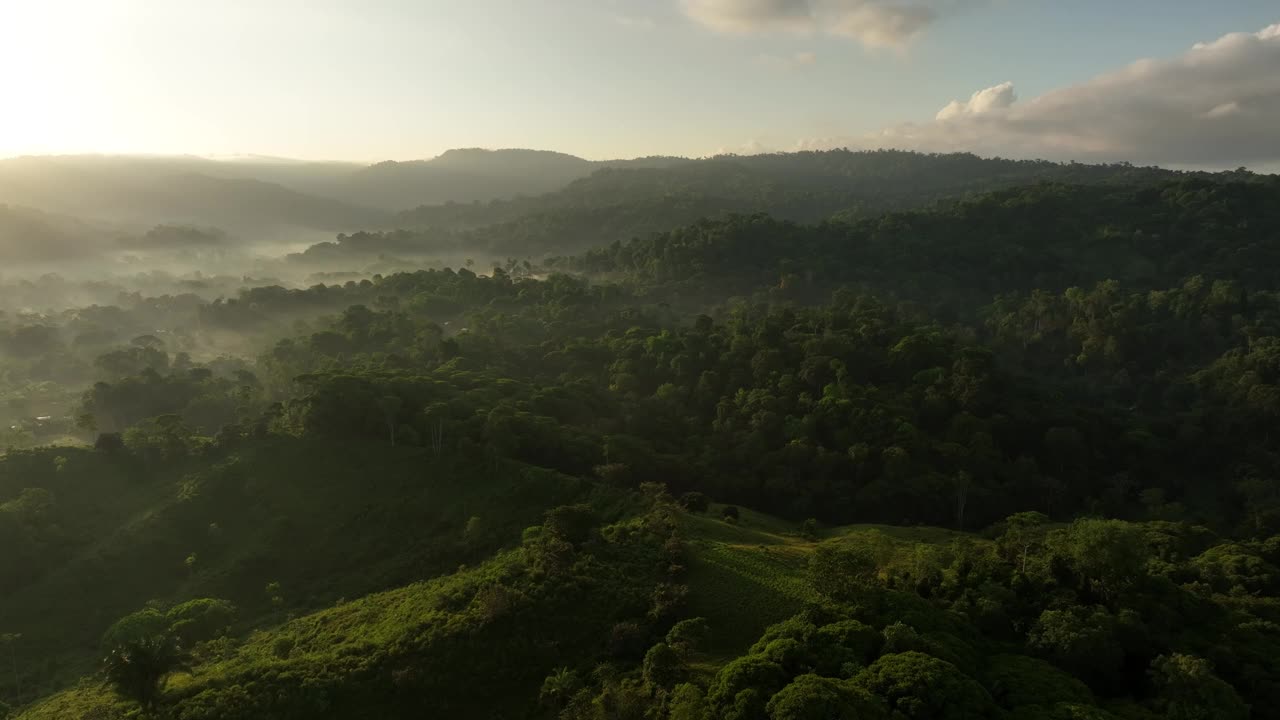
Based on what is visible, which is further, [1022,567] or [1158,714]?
[1022,567]

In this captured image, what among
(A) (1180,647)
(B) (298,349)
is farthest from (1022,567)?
(B) (298,349)

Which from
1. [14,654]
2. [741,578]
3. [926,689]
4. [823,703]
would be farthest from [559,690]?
[14,654]

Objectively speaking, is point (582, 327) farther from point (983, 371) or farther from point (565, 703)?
point (565, 703)

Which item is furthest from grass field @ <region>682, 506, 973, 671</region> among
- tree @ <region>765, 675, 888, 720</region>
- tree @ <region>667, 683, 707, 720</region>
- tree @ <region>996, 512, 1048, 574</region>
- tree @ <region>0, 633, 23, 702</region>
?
tree @ <region>0, 633, 23, 702</region>

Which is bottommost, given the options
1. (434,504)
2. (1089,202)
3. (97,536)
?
(97,536)

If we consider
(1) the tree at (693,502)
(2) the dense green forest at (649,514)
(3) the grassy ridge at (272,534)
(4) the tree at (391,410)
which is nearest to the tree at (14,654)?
(2) the dense green forest at (649,514)

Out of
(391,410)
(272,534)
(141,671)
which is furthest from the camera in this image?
(391,410)

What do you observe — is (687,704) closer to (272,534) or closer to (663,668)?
(663,668)

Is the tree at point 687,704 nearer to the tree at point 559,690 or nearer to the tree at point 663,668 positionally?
the tree at point 663,668

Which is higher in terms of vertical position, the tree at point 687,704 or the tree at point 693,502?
the tree at point 687,704
